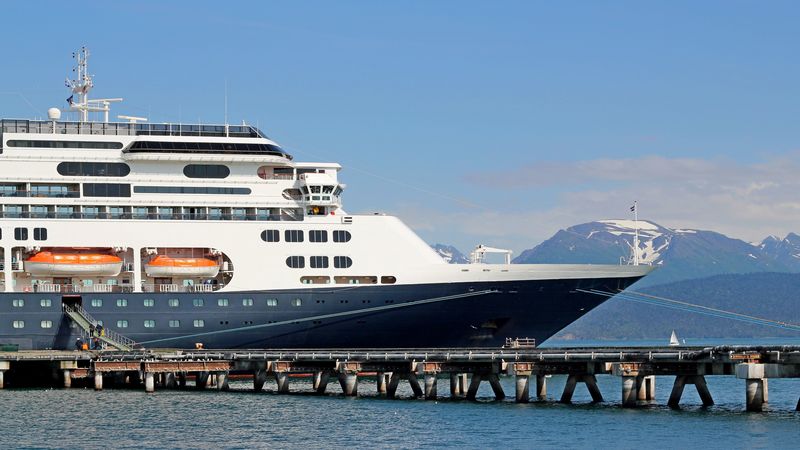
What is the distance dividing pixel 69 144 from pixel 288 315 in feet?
41.7

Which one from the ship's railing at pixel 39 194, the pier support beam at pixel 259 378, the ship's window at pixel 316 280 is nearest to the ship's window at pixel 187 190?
the ship's railing at pixel 39 194

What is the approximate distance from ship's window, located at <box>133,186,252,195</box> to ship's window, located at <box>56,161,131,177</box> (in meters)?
1.04

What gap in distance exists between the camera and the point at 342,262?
5897cm

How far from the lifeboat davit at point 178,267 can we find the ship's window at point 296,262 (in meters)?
3.28

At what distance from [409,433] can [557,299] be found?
2127cm

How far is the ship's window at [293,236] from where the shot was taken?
195 feet

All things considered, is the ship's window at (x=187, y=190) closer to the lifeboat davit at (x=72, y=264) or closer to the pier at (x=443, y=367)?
the lifeboat davit at (x=72, y=264)

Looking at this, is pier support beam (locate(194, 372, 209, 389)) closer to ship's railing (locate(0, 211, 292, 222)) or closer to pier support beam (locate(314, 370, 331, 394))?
pier support beam (locate(314, 370, 331, 394))

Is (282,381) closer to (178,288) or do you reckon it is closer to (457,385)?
(457,385)

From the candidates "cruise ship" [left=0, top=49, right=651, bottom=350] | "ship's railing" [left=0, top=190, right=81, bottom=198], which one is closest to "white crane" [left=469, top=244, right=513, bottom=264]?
"cruise ship" [left=0, top=49, right=651, bottom=350]

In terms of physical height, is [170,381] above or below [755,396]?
above

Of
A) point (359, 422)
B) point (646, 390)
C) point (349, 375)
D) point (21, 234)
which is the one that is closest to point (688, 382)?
point (646, 390)

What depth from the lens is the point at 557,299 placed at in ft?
196

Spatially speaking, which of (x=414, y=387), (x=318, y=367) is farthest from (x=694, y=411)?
(x=318, y=367)
